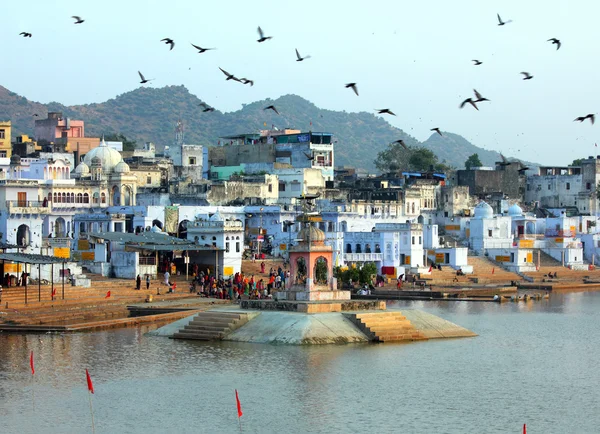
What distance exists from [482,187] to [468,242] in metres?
13.9

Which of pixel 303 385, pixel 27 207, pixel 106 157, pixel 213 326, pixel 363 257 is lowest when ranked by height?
pixel 303 385

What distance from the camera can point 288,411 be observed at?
28188 millimetres

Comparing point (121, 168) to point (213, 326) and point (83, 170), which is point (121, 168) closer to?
point (83, 170)

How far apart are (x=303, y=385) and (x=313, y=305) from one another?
26.6 ft

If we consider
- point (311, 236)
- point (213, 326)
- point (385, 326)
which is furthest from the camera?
point (311, 236)

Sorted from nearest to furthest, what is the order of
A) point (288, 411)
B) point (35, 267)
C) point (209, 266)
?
point (288, 411) → point (35, 267) → point (209, 266)

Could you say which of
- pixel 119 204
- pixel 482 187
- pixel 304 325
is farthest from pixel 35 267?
pixel 482 187

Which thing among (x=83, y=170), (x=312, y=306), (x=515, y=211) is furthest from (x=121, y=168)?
(x=312, y=306)

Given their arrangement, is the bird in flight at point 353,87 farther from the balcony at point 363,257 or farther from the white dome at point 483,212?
the white dome at point 483,212

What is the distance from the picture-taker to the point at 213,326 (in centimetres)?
3953

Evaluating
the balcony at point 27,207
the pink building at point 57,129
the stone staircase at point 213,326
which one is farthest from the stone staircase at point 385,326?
the pink building at point 57,129

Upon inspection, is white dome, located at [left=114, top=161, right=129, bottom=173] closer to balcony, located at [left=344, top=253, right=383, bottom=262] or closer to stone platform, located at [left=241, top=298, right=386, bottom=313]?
balcony, located at [left=344, top=253, right=383, bottom=262]

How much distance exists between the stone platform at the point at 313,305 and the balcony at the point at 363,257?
2317cm

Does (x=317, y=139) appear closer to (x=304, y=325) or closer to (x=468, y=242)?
(x=468, y=242)
